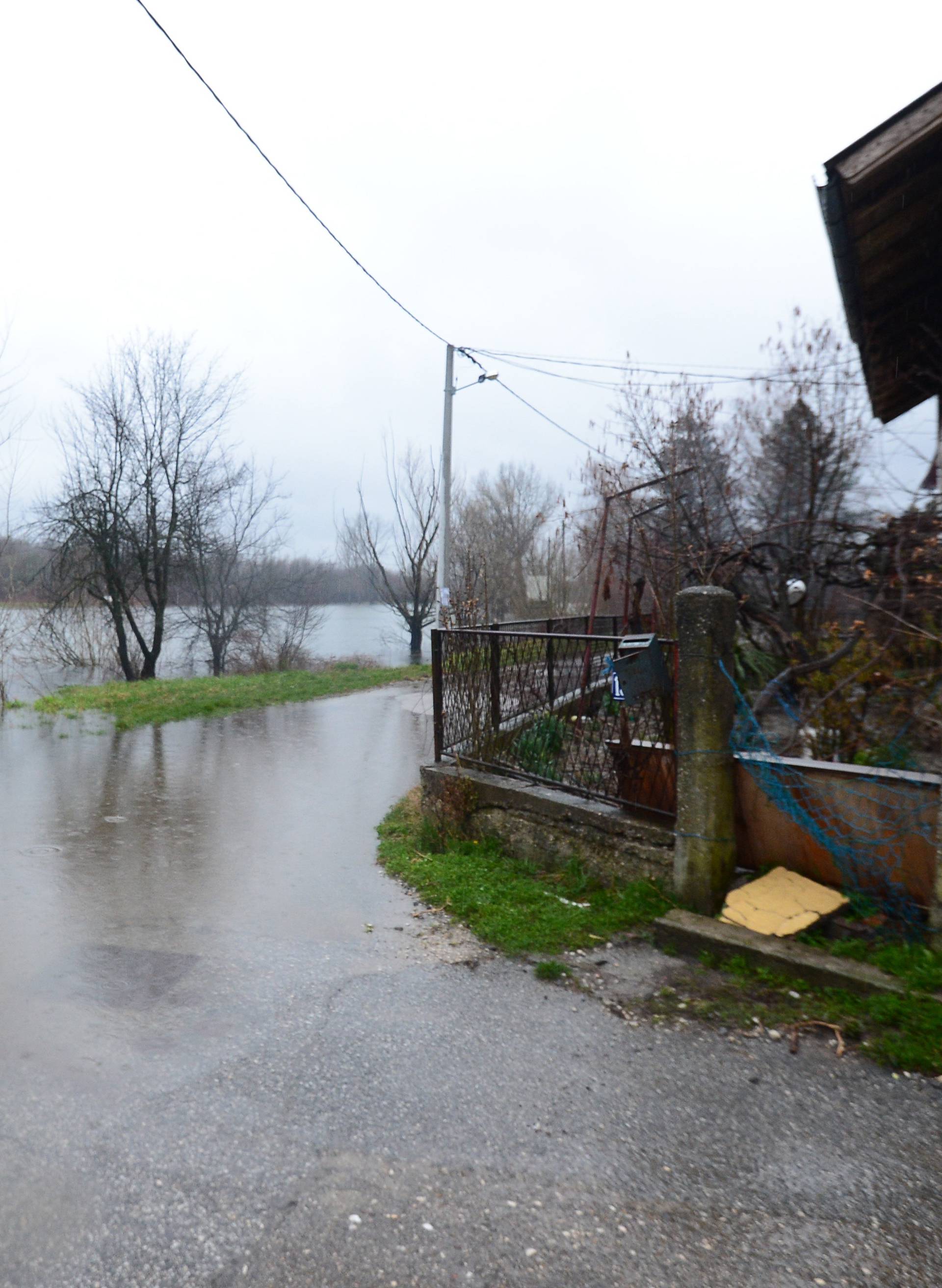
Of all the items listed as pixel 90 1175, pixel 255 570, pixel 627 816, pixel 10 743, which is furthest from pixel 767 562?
pixel 255 570

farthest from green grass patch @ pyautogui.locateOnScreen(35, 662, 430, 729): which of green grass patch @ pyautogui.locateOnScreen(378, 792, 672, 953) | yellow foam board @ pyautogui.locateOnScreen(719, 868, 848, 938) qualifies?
yellow foam board @ pyautogui.locateOnScreen(719, 868, 848, 938)

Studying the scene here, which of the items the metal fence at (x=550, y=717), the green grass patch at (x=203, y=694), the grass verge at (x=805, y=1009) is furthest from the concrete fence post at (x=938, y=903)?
the green grass patch at (x=203, y=694)

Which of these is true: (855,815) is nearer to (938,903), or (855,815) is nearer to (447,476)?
(938,903)

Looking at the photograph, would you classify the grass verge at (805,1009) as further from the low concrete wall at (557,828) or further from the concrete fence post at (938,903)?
the low concrete wall at (557,828)

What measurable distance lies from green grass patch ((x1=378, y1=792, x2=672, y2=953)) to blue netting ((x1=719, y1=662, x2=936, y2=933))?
0.91m

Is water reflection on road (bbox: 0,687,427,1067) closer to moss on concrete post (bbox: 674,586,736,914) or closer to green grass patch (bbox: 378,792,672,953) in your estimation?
green grass patch (bbox: 378,792,672,953)

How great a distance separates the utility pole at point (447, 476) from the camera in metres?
17.7

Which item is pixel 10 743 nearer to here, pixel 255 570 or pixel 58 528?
pixel 58 528

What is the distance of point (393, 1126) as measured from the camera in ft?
10.2

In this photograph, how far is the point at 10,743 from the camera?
37.7ft

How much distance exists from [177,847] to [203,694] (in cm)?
956

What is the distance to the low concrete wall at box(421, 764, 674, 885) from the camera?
5.20 metres

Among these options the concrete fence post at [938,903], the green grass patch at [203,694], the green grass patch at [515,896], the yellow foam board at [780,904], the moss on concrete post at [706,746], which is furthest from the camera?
the green grass patch at [203,694]

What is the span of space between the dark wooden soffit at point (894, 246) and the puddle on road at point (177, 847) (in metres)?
5.19
